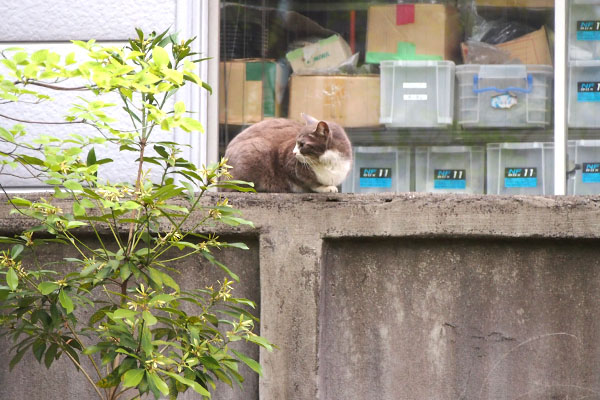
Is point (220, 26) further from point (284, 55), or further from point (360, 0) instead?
point (360, 0)

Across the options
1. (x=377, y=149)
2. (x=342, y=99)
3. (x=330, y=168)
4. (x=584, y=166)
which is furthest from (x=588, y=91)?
(x=330, y=168)

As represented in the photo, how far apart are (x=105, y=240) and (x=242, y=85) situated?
1610mm

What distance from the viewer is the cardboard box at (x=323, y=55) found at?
482 centimetres

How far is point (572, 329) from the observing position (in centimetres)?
335

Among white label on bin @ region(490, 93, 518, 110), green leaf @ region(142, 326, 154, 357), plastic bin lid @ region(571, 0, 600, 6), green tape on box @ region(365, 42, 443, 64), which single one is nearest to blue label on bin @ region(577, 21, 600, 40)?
plastic bin lid @ region(571, 0, 600, 6)

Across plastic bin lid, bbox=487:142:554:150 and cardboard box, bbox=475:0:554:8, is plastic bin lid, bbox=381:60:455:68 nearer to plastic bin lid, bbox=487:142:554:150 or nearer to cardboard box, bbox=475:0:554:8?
cardboard box, bbox=475:0:554:8

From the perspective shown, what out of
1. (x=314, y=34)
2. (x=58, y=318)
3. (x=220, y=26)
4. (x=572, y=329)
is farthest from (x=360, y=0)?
(x=58, y=318)

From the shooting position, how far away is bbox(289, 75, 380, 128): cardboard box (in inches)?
189

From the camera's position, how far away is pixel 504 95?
15.6ft

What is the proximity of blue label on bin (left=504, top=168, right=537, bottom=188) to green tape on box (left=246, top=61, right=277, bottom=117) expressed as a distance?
1.41 meters

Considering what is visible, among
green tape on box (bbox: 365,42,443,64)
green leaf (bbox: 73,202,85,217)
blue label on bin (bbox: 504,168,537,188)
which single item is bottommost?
green leaf (bbox: 73,202,85,217)

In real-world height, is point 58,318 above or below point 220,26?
below

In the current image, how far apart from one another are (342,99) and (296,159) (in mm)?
1202

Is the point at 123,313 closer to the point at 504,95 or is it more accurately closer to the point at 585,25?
the point at 504,95
